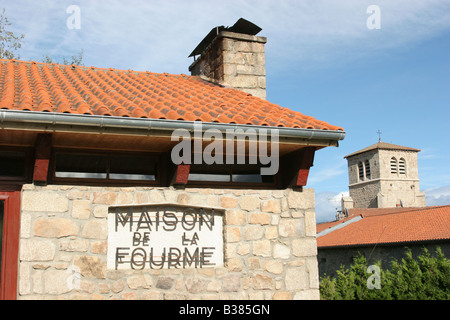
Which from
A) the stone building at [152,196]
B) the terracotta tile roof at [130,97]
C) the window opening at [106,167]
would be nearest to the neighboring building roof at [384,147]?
the terracotta tile roof at [130,97]

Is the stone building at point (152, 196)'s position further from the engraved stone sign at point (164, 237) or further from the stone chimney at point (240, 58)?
the stone chimney at point (240, 58)

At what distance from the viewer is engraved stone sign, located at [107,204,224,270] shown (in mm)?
5363

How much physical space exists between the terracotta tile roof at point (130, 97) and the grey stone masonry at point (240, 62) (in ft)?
1.11

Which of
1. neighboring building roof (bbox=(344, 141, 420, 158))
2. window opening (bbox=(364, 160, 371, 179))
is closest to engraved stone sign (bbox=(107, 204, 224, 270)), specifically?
neighboring building roof (bbox=(344, 141, 420, 158))

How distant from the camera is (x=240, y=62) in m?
8.45

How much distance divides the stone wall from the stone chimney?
9.73ft

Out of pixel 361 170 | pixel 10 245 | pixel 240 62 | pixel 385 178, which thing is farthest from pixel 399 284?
pixel 361 170

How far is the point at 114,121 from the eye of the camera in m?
4.95

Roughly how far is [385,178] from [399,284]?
51.6 m

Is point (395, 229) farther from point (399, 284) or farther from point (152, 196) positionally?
point (152, 196)

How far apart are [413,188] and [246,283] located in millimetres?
59926

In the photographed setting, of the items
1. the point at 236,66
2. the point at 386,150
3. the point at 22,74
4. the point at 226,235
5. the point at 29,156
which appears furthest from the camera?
the point at 386,150

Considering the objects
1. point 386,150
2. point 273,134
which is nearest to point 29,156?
point 273,134
